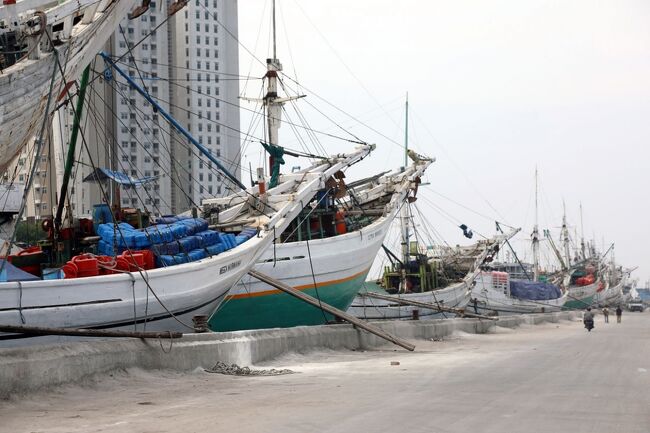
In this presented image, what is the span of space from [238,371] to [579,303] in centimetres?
10383

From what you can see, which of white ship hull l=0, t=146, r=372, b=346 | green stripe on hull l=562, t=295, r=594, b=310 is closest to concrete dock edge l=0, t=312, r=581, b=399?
white ship hull l=0, t=146, r=372, b=346

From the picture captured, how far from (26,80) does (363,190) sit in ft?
91.4

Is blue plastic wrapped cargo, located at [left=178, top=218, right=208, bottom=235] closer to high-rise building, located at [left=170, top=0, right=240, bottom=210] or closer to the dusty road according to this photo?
the dusty road

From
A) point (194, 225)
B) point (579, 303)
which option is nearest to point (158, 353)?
point (194, 225)

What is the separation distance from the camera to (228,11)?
13750 centimetres

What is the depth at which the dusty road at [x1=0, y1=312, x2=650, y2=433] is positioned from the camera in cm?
943

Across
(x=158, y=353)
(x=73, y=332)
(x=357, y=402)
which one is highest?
(x=73, y=332)

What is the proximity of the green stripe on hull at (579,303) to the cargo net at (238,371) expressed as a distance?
9236cm

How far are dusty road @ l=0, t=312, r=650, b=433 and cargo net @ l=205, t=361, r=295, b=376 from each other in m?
0.43

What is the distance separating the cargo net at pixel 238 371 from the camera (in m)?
15.5

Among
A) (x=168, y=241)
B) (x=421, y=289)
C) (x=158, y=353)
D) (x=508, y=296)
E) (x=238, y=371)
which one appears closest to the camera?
(x=158, y=353)

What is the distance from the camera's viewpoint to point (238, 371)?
51.2 feet

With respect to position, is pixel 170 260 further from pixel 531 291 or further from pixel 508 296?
pixel 531 291

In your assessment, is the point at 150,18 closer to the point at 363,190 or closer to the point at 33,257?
the point at 363,190
